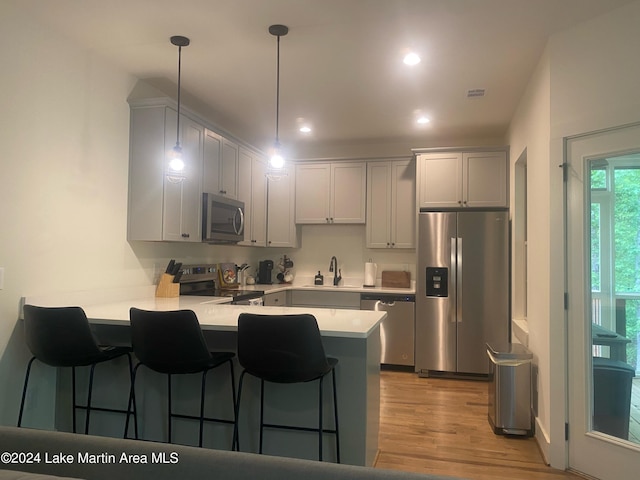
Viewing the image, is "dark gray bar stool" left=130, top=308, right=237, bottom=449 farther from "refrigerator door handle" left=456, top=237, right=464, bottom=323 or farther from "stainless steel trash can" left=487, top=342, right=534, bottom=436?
"refrigerator door handle" left=456, top=237, right=464, bottom=323

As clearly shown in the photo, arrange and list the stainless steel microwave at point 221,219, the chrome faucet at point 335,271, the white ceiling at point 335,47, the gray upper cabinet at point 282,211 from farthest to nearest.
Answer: the chrome faucet at point 335,271 → the gray upper cabinet at point 282,211 → the stainless steel microwave at point 221,219 → the white ceiling at point 335,47

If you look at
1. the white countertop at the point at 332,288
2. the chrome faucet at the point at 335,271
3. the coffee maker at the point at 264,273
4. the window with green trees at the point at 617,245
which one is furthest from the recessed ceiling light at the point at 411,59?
the coffee maker at the point at 264,273

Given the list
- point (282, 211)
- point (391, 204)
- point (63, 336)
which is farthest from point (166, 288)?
point (391, 204)

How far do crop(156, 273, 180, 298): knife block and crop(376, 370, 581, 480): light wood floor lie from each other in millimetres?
1978

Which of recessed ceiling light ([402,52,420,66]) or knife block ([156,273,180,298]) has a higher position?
recessed ceiling light ([402,52,420,66])

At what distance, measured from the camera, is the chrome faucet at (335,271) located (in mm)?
5648

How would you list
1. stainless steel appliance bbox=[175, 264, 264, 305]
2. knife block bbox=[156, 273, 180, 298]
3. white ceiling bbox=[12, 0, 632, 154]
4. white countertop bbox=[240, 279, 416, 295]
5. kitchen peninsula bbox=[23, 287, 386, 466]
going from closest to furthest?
kitchen peninsula bbox=[23, 287, 386, 466] → white ceiling bbox=[12, 0, 632, 154] → knife block bbox=[156, 273, 180, 298] → stainless steel appliance bbox=[175, 264, 264, 305] → white countertop bbox=[240, 279, 416, 295]

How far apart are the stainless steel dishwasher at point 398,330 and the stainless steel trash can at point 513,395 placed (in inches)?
63.0

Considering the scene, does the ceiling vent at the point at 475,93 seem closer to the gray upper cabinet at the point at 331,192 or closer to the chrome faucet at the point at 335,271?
the gray upper cabinet at the point at 331,192

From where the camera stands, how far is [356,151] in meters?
5.67

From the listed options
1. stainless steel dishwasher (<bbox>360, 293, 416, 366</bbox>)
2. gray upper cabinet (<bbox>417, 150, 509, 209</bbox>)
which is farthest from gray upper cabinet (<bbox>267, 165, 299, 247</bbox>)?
gray upper cabinet (<bbox>417, 150, 509, 209</bbox>)

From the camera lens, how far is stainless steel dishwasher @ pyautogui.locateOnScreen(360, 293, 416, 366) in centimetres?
479

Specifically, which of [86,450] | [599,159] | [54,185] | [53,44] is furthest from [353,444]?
[53,44]

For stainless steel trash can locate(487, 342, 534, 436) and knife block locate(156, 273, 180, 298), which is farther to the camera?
knife block locate(156, 273, 180, 298)
